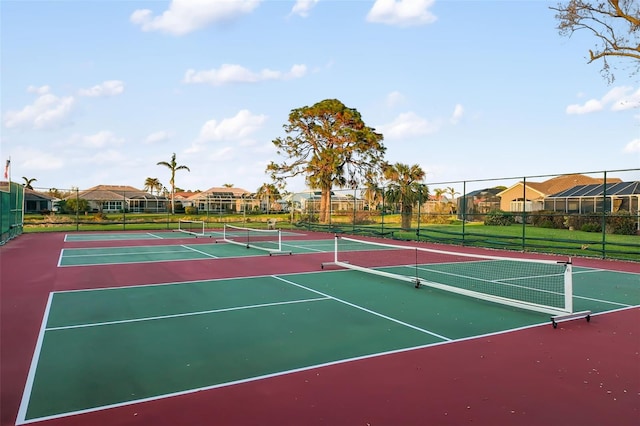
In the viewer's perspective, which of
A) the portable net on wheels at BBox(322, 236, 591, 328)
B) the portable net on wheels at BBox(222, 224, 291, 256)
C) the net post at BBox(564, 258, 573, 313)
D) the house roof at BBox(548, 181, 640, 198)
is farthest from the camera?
the house roof at BBox(548, 181, 640, 198)

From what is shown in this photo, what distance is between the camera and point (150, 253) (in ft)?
54.1

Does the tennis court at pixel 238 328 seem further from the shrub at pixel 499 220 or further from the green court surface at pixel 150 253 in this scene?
the shrub at pixel 499 220

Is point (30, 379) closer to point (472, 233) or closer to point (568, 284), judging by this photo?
point (568, 284)

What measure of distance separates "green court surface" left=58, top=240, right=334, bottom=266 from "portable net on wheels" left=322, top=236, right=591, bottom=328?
394 centimetres

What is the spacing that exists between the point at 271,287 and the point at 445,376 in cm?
554

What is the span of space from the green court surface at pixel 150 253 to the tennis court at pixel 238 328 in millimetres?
2352

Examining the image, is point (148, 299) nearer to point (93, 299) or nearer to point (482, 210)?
point (93, 299)

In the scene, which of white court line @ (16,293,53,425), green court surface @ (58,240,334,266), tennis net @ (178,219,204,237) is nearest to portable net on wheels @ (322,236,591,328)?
green court surface @ (58,240,334,266)

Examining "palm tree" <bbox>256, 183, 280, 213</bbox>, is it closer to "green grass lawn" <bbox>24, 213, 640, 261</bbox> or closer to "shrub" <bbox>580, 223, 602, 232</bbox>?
"green grass lawn" <bbox>24, 213, 640, 261</bbox>

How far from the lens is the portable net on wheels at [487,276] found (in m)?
7.48

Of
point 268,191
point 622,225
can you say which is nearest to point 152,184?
point 268,191

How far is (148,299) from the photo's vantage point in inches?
335

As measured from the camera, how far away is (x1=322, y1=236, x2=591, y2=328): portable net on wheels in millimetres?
7477

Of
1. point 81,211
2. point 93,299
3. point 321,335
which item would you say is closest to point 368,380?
point 321,335
